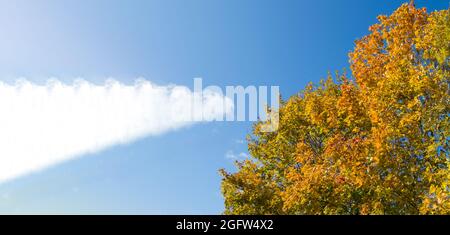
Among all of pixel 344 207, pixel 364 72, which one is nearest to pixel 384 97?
pixel 364 72

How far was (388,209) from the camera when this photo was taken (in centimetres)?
2178

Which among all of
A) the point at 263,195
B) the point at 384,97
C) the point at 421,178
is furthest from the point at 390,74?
the point at 263,195
